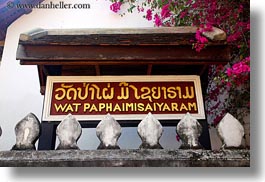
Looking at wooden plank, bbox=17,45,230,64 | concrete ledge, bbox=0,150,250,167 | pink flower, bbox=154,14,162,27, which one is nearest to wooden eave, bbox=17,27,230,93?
wooden plank, bbox=17,45,230,64

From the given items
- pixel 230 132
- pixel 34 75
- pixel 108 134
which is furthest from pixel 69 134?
pixel 34 75

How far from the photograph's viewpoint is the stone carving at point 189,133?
171 cm

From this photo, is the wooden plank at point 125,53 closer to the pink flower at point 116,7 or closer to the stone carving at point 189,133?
the stone carving at point 189,133

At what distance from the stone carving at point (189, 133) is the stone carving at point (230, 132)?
0.10 meters

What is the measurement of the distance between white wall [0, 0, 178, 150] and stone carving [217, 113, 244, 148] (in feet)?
2.30

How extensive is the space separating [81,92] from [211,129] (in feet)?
2.84

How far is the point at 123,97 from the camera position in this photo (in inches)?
81.0

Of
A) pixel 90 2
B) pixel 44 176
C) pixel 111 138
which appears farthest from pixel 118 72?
pixel 44 176

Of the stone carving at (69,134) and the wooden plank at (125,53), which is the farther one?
the wooden plank at (125,53)

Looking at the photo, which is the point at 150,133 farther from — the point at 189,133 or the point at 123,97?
the point at 123,97

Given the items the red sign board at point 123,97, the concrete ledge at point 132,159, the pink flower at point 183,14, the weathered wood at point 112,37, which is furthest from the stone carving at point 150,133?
the pink flower at point 183,14

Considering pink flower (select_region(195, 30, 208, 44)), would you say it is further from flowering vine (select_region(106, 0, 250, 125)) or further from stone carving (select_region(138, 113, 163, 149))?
stone carving (select_region(138, 113, 163, 149))

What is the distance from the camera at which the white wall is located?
7.98 ft

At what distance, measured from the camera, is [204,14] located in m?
2.34
